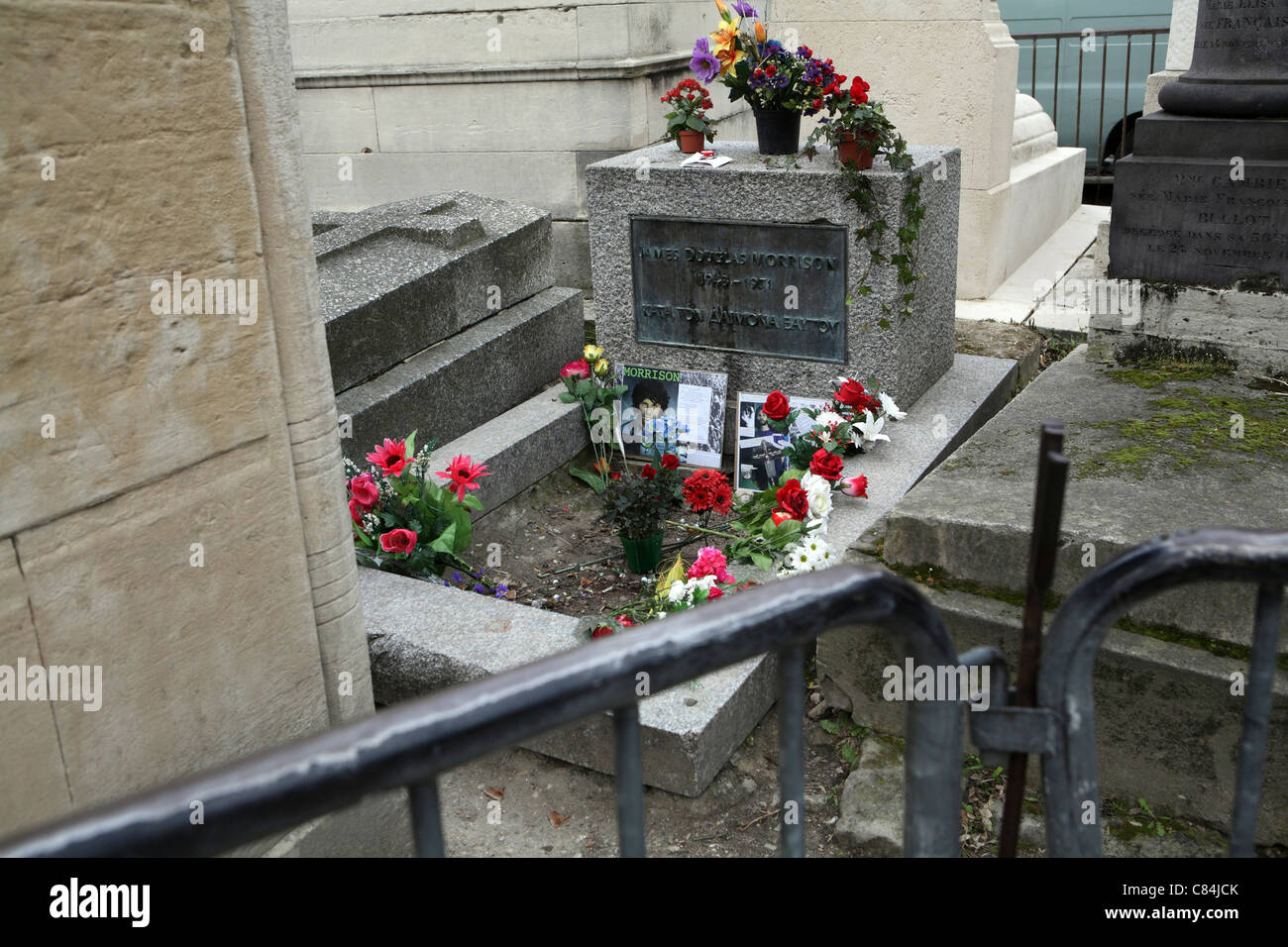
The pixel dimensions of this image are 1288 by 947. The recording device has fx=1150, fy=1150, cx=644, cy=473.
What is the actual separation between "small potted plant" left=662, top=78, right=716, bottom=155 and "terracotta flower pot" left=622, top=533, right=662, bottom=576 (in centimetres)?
204

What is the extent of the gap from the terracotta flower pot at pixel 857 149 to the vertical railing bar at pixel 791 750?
13.1 ft

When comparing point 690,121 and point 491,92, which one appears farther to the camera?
point 491,92

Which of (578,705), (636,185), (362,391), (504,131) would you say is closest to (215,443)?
(578,705)

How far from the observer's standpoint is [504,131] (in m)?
7.91

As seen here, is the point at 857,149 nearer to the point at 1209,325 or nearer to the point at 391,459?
the point at 1209,325

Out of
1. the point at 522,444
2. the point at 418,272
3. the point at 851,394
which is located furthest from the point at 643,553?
the point at 418,272

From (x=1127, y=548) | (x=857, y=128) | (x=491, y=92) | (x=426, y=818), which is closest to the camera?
(x=426, y=818)

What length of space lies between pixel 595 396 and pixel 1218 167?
2748 millimetres

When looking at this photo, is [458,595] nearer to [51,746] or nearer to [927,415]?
[51,746]

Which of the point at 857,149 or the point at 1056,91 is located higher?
the point at 1056,91

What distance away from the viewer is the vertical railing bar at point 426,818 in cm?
→ 100

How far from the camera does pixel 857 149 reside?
484 cm

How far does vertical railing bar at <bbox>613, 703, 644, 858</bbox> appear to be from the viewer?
3.58 ft
